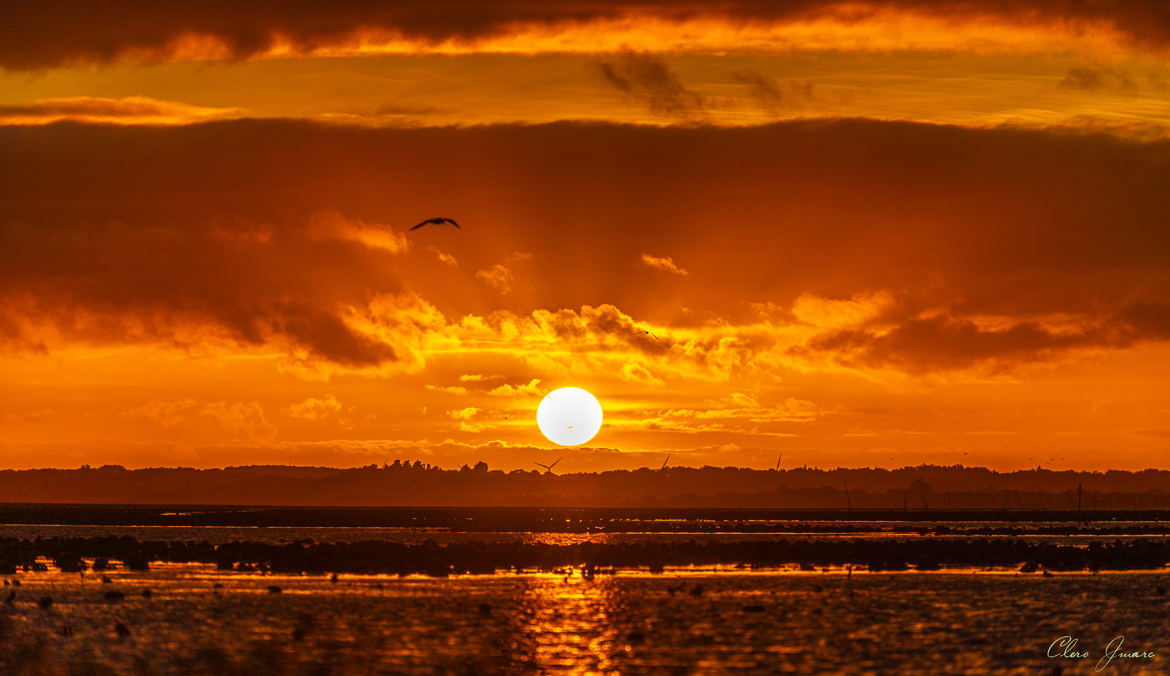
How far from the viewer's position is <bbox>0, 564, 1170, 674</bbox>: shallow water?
1884 inches

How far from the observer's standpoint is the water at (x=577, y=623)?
47.6m

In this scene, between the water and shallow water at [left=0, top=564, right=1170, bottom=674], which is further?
shallow water at [left=0, top=564, right=1170, bottom=674]

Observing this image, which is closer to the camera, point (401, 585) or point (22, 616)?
point (22, 616)

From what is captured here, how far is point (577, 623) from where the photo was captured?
2376 inches

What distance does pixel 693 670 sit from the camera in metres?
46.0

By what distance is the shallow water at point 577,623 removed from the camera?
47.8 m

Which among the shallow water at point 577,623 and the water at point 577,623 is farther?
the shallow water at point 577,623

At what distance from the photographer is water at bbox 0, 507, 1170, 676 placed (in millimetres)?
47594

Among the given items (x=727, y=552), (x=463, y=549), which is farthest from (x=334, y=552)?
(x=727, y=552)

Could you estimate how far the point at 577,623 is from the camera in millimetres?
60344

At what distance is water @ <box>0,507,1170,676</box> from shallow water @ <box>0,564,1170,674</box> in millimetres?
132

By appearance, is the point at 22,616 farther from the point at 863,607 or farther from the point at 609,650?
the point at 863,607

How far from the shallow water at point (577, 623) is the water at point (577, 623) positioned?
5.2 inches

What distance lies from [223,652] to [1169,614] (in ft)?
144
